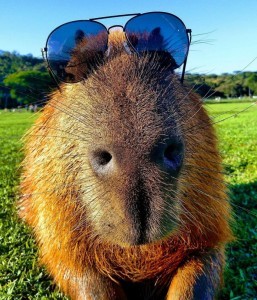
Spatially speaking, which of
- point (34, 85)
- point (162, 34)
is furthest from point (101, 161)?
point (34, 85)

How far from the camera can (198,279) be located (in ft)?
7.63

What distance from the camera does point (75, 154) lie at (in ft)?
6.91

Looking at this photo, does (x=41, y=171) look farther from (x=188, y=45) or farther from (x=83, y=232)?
(x=188, y=45)

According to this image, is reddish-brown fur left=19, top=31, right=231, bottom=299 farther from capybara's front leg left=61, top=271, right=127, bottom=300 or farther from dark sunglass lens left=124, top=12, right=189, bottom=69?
dark sunglass lens left=124, top=12, right=189, bottom=69

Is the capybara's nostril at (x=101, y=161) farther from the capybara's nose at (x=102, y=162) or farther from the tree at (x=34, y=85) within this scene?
the tree at (x=34, y=85)

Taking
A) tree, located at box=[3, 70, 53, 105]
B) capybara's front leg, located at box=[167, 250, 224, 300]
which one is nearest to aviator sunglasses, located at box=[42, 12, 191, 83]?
tree, located at box=[3, 70, 53, 105]

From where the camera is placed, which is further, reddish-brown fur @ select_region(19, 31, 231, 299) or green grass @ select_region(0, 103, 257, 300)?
green grass @ select_region(0, 103, 257, 300)

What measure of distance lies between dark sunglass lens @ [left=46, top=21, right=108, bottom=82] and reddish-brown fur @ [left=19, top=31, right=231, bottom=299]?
0.09m

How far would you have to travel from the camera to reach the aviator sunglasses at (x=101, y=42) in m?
2.25

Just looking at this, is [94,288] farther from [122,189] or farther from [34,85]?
[34,85]

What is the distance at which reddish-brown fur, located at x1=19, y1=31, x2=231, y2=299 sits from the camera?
1.70m

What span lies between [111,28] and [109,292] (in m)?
1.76

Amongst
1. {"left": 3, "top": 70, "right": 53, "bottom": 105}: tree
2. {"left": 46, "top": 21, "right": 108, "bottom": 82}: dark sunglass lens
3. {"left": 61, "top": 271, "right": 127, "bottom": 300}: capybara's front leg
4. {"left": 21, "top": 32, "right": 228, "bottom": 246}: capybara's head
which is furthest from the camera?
{"left": 3, "top": 70, "right": 53, "bottom": 105}: tree

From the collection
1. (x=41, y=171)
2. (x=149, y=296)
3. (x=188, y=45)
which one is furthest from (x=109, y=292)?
(x=188, y=45)
